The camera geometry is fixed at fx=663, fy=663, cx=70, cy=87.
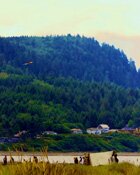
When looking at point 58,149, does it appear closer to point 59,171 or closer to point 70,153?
point 70,153

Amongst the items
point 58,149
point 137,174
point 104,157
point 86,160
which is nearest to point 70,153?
point 58,149

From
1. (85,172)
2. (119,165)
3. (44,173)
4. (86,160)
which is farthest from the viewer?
(86,160)

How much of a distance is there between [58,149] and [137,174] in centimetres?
17919

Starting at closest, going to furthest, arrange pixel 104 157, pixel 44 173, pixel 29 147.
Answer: pixel 44 173
pixel 104 157
pixel 29 147

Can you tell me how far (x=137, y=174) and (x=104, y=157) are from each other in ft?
86.5

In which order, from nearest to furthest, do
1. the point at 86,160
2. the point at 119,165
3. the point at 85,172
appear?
the point at 85,172 < the point at 119,165 < the point at 86,160

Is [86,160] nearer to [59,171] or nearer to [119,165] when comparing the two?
[119,165]

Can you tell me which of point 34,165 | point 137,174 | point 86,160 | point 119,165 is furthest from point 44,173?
point 86,160

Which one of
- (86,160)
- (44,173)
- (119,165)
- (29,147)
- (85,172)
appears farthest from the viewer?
(29,147)

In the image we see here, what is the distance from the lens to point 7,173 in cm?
1664

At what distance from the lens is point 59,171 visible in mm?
16562

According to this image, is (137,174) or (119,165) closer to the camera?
(137,174)

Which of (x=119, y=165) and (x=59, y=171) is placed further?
(x=119, y=165)

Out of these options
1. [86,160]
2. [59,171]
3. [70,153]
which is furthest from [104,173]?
[70,153]
